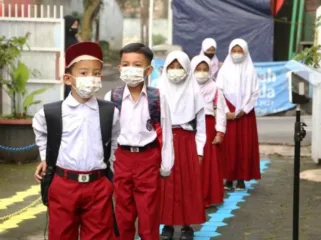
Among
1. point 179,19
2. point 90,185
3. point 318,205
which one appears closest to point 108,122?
point 90,185

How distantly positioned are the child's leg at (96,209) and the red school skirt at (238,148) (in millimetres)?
4796

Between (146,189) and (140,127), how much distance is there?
46cm

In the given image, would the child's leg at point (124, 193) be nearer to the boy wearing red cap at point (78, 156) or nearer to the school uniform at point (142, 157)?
the school uniform at point (142, 157)

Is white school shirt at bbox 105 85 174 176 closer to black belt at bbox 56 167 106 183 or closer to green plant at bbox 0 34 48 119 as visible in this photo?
black belt at bbox 56 167 106 183

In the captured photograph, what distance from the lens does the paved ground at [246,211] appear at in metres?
7.84

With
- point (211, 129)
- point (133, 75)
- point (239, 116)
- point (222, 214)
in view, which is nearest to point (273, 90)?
point (239, 116)

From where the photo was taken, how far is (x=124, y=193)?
646 cm

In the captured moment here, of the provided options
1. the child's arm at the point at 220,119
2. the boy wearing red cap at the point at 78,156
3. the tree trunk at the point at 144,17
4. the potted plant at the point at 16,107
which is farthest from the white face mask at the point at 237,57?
the tree trunk at the point at 144,17

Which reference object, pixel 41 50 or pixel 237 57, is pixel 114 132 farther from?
pixel 41 50

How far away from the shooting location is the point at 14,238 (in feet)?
24.6

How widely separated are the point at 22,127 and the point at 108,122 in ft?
20.8

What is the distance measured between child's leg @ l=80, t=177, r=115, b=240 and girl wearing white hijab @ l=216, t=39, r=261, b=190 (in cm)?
480

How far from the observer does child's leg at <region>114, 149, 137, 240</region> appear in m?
6.43

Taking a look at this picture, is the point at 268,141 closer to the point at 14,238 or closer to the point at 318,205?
the point at 318,205
